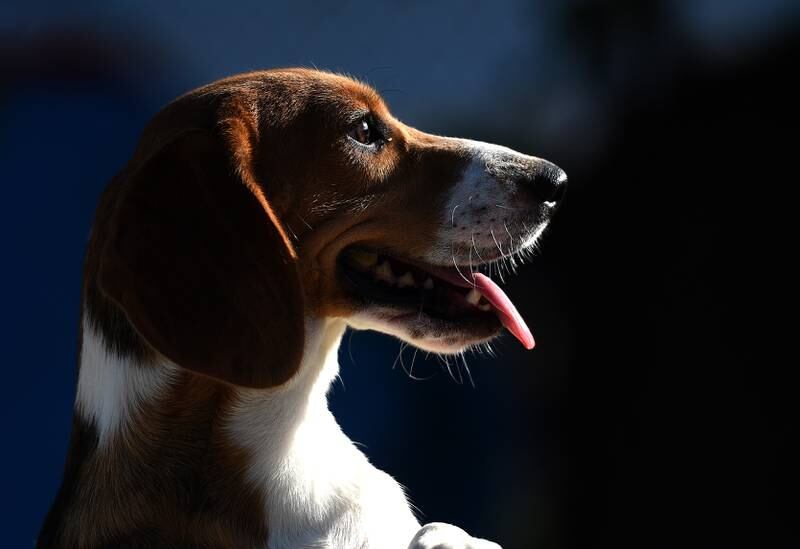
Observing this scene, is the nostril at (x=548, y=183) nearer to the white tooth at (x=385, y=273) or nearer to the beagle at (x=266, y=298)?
the beagle at (x=266, y=298)

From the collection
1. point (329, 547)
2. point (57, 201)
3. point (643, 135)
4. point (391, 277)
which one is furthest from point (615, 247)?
point (329, 547)

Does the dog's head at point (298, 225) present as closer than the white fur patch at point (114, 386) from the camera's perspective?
Yes

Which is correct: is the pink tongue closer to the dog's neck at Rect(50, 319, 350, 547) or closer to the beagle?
the beagle

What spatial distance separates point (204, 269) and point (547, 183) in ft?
3.41

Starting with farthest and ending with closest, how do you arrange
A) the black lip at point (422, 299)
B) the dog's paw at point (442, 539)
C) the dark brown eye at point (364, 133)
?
the dark brown eye at point (364, 133) → the black lip at point (422, 299) → the dog's paw at point (442, 539)

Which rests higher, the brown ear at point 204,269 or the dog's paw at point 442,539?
the brown ear at point 204,269

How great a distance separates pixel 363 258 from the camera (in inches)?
116

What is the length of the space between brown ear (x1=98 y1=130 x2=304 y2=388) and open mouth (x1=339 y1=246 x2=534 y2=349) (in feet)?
0.95

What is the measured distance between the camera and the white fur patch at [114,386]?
2639 mm

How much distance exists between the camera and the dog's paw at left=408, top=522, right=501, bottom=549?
8.54 ft

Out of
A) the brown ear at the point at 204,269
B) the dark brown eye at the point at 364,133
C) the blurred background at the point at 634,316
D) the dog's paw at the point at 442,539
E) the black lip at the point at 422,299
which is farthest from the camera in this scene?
the blurred background at the point at 634,316

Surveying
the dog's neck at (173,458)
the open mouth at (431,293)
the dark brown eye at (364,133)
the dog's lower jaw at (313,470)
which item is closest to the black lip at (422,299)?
the open mouth at (431,293)

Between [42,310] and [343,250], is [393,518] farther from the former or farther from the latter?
[42,310]

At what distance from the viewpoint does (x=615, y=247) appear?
6477 millimetres
